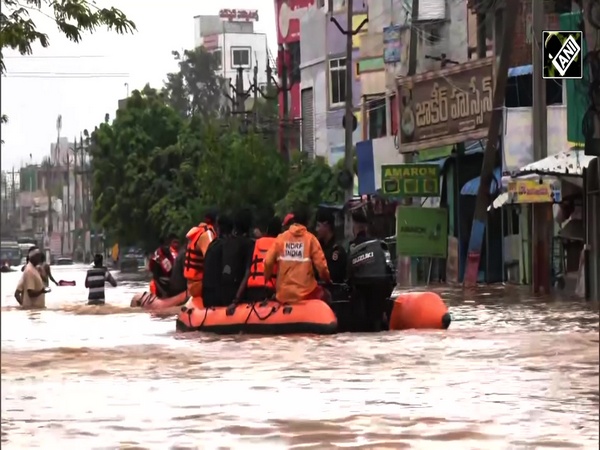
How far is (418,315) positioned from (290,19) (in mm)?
55013

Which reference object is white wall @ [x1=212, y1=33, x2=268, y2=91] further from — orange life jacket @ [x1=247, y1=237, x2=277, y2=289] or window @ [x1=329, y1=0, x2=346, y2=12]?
orange life jacket @ [x1=247, y1=237, x2=277, y2=289]

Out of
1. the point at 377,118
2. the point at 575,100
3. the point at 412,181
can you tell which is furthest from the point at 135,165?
the point at 575,100

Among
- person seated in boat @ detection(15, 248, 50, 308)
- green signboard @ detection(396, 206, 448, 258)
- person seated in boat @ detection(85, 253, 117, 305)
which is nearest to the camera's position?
person seated in boat @ detection(15, 248, 50, 308)

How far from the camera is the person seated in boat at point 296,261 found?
18016 mm

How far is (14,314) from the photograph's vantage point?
26500mm

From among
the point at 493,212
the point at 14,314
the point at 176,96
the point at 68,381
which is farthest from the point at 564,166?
the point at 176,96

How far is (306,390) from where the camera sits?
484 inches

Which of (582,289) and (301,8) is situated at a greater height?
(301,8)

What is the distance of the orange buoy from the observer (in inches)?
749

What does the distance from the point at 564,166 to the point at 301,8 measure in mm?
45212

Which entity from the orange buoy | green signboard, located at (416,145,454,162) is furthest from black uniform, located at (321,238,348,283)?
green signboard, located at (416,145,454,162)

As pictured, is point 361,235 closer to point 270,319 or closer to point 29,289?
point 270,319

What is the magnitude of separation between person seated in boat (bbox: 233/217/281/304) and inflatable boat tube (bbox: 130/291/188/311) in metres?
7.86

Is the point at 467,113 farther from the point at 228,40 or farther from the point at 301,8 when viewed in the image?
the point at 228,40
